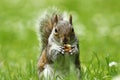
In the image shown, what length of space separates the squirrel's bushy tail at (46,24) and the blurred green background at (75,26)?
502mm

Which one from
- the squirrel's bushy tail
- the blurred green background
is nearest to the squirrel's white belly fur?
the squirrel's bushy tail

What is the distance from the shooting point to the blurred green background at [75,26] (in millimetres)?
8328

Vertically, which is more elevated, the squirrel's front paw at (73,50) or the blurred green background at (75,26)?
the squirrel's front paw at (73,50)

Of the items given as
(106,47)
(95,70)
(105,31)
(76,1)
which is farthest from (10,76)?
(76,1)

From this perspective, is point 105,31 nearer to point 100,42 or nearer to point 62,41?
point 100,42

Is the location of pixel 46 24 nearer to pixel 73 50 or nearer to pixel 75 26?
pixel 73 50

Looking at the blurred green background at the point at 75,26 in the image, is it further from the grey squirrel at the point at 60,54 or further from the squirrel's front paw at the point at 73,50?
the squirrel's front paw at the point at 73,50

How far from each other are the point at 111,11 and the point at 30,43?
313cm

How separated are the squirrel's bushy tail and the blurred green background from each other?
502 millimetres

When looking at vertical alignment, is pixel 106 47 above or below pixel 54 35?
below

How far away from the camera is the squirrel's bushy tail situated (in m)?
5.61

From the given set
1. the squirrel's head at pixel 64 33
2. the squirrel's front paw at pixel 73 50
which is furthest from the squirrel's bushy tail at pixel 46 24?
the squirrel's front paw at pixel 73 50

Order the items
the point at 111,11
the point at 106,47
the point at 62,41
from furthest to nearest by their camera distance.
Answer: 1. the point at 111,11
2. the point at 106,47
3. the point at 62,41

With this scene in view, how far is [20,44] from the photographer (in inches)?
390
